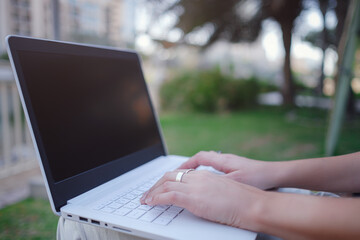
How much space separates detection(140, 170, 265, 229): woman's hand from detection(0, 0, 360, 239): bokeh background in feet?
5.34

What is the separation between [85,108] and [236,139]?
3797 millimetres

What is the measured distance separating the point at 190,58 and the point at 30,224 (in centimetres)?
816

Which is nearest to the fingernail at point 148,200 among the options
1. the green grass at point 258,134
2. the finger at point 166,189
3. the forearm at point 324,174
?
the finger at point 166,189

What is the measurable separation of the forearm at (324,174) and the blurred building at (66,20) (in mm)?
2380

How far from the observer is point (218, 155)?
0.90 meters

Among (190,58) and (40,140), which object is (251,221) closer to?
(40,140)

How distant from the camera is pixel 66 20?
2734 millimetres

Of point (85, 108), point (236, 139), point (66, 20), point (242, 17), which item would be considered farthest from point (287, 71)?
point (85, 108)

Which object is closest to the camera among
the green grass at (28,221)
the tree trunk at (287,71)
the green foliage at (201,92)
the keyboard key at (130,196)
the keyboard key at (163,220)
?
the keyboard key at (163,220)

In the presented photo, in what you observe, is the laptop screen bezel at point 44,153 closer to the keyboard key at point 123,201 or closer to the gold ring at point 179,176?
the keyboard key at point 123,201

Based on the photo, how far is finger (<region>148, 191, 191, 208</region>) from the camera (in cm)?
59

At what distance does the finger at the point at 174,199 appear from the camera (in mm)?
588

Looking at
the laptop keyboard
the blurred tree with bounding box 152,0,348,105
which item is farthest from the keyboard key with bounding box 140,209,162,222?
the blurred tree with bounding box 152,0,348,105

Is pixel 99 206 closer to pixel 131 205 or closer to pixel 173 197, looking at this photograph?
pixel 131 205
